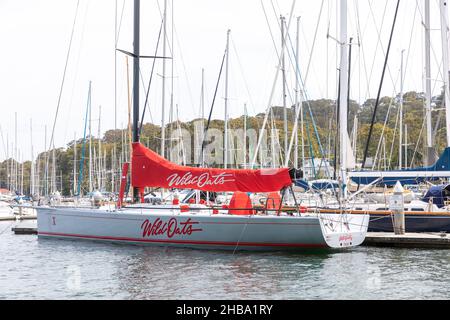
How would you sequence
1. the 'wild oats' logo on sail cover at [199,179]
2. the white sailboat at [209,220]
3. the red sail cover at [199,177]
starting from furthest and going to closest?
the 'wild oats' logo on sail cover at [199,179] < the red sail cover at [199,177] < the white sailboat at [209,220]

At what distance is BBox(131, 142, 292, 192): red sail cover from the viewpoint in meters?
22.2

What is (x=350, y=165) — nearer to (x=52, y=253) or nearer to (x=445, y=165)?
(x=445, y=165)

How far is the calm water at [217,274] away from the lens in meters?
15.6

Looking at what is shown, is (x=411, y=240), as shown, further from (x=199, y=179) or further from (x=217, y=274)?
(x=217, y=274)

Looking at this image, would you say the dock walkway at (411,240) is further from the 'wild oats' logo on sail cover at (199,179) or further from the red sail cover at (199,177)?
the 'wild oats' logo on sail cover at (199,179)

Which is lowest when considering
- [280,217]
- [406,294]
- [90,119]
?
[406,294]

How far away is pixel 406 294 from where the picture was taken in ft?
50.2

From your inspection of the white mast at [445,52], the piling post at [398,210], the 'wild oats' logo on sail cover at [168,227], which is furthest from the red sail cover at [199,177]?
the white mast at [445,52]

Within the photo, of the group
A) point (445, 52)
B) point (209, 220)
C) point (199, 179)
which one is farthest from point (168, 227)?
point (445, 52)

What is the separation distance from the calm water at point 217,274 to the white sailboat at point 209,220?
514mm

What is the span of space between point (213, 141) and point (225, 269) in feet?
108

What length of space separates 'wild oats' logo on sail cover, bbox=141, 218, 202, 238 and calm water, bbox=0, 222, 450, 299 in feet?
1.99

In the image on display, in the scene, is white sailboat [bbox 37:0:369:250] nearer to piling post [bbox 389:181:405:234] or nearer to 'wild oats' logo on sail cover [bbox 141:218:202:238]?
'wild oats' logo on sail cover [bbox 141:218:202:238]
